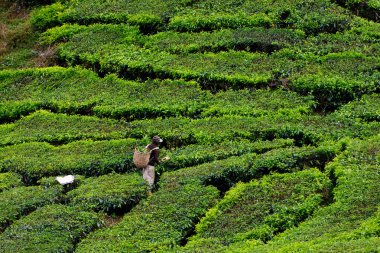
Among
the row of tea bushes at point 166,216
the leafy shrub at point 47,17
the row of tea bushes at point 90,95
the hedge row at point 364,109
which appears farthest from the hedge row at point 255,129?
the leafy shrub at point 47,17

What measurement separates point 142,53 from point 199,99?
3819 mm

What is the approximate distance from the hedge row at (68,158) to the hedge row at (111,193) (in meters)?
0.73

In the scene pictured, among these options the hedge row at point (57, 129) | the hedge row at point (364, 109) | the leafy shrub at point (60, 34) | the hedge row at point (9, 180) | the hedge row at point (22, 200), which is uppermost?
the hedge row at point (364, 109)

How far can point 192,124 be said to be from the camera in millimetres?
25156

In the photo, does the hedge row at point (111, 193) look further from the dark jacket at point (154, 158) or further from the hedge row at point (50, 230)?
the dark jacket at point (154, 158)

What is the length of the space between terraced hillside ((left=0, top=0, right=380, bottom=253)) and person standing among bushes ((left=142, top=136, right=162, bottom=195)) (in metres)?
0.29

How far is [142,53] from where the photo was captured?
95.7ft

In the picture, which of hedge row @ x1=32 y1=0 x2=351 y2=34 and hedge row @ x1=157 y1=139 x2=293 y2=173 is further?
hedge row @ x1=32 y1=0 x2=351 y2=34

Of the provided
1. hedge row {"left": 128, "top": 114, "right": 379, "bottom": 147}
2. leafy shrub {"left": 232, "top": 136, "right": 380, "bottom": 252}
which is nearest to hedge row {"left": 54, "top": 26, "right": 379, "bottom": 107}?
hedge row {"left": 128, "top": 114, "right": 379, "bottom": 147}

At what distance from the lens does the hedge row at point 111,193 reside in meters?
22.1

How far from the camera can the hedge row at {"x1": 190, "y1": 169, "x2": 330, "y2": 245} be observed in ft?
65.6

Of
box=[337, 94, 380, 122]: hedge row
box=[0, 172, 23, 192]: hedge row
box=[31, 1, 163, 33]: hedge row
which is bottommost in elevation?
box=[0, 172, 23, 192]: hedge row

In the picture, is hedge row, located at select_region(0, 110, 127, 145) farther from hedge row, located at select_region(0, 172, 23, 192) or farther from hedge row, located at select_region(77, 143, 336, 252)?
hedge row, located at select_region(77, 143, 336, 252)

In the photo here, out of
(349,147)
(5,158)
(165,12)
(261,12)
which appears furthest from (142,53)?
(349,147)
